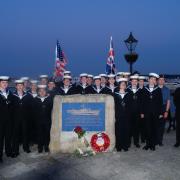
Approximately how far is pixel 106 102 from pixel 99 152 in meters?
1.31

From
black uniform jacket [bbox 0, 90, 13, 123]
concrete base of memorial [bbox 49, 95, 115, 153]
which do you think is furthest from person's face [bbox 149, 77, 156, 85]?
black uniform jacket [bbox 0, 90, 13, 123]

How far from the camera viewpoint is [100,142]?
8.53m

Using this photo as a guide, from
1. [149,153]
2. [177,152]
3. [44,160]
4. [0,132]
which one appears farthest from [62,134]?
[177,152]

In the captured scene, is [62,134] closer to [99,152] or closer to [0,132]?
[99,152]

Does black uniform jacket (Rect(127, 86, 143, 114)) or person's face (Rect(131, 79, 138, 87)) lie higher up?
person's face (Rect(131, 79, 138, 87))

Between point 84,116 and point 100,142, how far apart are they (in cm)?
80

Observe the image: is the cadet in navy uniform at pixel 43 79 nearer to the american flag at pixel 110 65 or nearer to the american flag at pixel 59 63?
the american flag at pixel 59 63

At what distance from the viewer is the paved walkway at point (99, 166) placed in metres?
6.75

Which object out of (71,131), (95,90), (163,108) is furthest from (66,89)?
(163,108)

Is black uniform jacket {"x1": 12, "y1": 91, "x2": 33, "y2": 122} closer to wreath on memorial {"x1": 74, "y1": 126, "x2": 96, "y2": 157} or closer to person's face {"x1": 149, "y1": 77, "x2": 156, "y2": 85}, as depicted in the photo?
wreath on memorial {"x1": 74, "y1": 126, "x2": 96, "y2": 157}

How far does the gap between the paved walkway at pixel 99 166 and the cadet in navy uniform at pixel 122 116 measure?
1.06 feet

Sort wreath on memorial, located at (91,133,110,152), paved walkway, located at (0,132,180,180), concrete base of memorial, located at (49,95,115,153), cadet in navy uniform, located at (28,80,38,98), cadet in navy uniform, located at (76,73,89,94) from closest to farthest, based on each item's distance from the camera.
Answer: paved walkway, located at (0,132,180,180)
wreath on memorial, located at (91,133,110,152)
concrete base of memorial, located at (49,95,115,153)
cadet in navy uniform, located at (28,80,38,98)
cadet in navy uniform, located at (76,73,89,94)

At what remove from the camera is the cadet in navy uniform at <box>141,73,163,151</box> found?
8750 mm

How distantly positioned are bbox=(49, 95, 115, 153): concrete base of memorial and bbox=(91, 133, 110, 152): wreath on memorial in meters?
0.11
